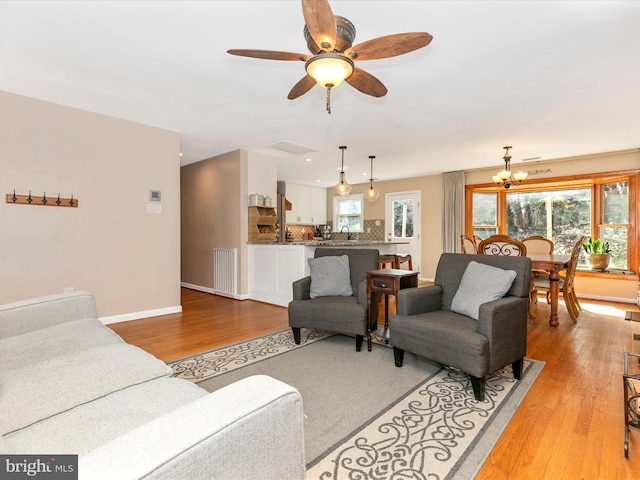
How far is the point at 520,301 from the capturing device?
7.95 feet

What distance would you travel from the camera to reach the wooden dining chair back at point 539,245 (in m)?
5.33

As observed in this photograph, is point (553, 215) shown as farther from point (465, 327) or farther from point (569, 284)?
point (465, 327)

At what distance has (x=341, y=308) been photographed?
10.0 feet

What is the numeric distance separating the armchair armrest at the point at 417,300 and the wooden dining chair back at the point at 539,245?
3405 mm

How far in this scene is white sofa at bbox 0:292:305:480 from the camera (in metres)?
0.64

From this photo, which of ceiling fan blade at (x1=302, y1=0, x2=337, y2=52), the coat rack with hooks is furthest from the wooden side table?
the coat rack with hooks

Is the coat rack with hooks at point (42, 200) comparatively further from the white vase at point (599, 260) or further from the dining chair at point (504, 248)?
the white vase at point (599, 260)

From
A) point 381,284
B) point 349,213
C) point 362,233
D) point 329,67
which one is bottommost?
point 381,284

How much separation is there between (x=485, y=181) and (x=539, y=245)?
1.90 metres

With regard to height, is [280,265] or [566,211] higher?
[566,211]

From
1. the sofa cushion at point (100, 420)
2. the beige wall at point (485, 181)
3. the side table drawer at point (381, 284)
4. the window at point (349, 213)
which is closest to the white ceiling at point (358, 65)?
the beige wall at point (485, 181)

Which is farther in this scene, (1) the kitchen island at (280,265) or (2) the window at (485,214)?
(2) the window at (485,214)

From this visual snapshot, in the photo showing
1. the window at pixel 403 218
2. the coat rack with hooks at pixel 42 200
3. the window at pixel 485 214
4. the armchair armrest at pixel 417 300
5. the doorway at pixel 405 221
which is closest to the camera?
the armchair armrest at pixel 417 300

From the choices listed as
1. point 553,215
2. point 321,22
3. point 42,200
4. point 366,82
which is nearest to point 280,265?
point 42,200
